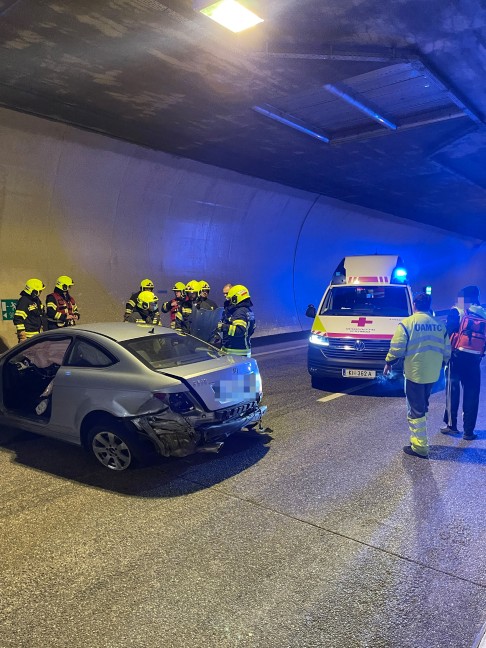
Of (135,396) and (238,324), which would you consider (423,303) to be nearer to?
(238,324)

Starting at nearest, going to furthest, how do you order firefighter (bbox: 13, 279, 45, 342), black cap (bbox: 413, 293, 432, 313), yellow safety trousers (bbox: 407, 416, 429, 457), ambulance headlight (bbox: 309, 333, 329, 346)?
yellow safety trousers (bbox: 407, 416, 429, 457) → black cap (bbox: 413, 293, 432, 313) → ambulance headlight (bbox: 309, 333, 329, 346) → firefighter (bbox: 13, 279, 45, 342)

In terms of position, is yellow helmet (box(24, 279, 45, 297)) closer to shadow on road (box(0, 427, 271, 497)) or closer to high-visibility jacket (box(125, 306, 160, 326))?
high-visibility jacket (box(125, 306, 160, 326))

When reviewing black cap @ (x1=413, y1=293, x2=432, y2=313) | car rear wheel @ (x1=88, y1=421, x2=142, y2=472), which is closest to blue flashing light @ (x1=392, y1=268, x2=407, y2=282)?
black cap @ (x1=413, y1=293, x2=432, y2=313)

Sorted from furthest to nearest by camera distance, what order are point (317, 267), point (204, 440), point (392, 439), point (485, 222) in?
point (485, 222) → point (317, 267) → point (392, 439) → point (204, 440)

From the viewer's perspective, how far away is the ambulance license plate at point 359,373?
27.0 feet

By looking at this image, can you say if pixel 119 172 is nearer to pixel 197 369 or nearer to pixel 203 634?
pixel 197 369

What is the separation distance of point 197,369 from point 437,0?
462cm

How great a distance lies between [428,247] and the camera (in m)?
28.8

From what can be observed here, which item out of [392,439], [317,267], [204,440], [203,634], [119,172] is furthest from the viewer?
[317,267]

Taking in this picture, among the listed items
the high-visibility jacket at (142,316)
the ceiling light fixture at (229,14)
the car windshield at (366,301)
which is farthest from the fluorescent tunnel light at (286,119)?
the high-visibility jacket at (142,316)

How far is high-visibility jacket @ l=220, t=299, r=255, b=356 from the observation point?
24.3 feet

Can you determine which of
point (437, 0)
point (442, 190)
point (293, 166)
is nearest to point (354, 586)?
point (437, 0)

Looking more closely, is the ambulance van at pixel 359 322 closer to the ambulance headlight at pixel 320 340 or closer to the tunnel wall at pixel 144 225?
the ambulance headlight at pixel 320 340

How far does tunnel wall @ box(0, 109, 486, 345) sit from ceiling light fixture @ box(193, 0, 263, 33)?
212 inches
